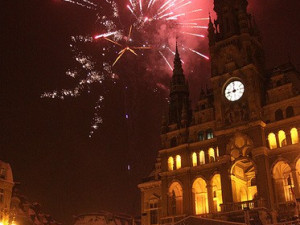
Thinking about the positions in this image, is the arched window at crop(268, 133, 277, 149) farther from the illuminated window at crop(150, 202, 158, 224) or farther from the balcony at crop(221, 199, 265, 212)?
the illuminated window at crop(150, 202, 158, 224)

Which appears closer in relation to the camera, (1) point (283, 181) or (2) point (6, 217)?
(1) point (283, 181)

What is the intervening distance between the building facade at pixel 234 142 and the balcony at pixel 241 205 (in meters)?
0.11

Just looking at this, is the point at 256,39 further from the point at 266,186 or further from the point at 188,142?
the point at 266,186

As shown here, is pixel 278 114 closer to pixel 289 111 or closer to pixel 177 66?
pixel 289 111

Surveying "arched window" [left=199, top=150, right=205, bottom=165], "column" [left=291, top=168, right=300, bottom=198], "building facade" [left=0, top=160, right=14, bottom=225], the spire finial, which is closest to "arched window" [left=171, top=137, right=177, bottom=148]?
"arched window" [left=199, top=150, right=205, bottom=165]

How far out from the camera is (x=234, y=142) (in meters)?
54.2

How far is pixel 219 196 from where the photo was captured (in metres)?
57.1

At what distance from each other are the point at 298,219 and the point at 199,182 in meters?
23.4

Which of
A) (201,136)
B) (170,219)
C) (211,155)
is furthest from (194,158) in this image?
(170,219)

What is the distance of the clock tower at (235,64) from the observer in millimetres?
55000

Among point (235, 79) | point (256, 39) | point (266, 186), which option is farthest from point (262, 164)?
point (256, 39)

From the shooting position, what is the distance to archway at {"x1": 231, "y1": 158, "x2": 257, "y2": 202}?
177 feet

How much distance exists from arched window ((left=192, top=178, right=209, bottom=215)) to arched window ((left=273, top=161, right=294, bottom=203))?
35.0ft

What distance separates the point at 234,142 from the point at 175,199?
12.4 meters
